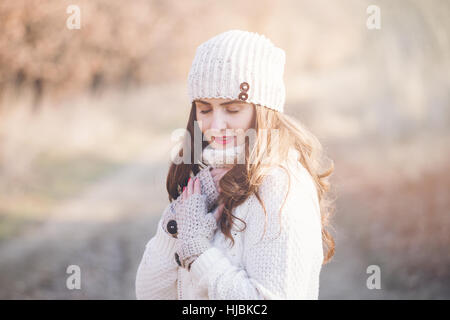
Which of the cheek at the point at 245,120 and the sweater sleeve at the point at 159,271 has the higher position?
the cheek at the point at 245,120

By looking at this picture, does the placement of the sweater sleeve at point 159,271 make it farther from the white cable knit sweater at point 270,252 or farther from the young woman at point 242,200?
the white cable knit sweater at point 270,252

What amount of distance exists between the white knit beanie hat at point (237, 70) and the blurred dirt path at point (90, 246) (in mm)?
2635

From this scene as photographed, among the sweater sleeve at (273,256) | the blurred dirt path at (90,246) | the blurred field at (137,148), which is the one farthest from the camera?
the blurred field at (137,148)

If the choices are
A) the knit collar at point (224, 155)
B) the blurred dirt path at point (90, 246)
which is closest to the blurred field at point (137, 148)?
the blurred dirt path at point (90, 246)

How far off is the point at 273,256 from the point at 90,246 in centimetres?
352

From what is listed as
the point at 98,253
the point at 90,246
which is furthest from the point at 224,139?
the point at 90,246

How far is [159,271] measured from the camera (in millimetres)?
1852

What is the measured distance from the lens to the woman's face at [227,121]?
69.1 inches

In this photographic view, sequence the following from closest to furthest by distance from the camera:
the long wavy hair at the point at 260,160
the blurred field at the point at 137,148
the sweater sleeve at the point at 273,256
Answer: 1. the sweater sleeve at the point at 273,256
2. the long wavy hair at the point at 260,160
3. the blurred field at the point at 137,148

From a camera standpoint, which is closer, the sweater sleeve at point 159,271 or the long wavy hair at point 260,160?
the long wavy hair at point 260,160

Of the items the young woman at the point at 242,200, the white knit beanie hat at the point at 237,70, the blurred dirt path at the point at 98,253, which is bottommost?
the blurred dirt path at the point at 98,253

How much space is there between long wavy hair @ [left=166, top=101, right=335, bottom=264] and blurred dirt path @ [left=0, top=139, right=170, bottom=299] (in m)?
2.32
